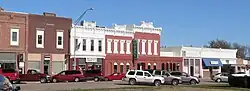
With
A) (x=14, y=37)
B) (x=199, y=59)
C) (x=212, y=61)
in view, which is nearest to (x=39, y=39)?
(x=14, y=37)

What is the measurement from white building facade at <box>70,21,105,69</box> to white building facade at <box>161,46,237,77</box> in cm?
2080

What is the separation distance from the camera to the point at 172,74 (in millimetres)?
48875

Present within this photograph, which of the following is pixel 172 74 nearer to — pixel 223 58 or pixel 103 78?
pixel 103 78

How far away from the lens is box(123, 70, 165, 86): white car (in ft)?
148

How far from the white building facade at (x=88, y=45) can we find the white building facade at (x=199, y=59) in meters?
20.8

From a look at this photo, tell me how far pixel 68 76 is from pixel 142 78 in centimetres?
1255

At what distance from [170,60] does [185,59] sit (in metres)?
4.95

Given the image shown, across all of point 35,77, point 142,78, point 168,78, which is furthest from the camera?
point 35,77

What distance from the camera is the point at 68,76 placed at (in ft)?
180

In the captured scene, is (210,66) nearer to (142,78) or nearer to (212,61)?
(212,61)

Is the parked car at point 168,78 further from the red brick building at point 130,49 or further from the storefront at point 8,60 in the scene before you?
the red brick building at point 130,49

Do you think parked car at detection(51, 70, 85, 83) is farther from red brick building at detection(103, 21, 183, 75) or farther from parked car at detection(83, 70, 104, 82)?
red brick building at detection(103, 21, 183, 75)

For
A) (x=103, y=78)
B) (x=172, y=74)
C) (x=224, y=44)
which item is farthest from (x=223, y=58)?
(x=224, y=44)

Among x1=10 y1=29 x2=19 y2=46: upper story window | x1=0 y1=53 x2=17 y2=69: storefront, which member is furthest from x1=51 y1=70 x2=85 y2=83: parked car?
x1=10 y1=29 x2=19 y2=46: upper story window
